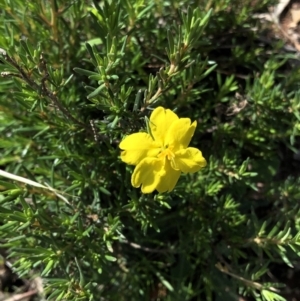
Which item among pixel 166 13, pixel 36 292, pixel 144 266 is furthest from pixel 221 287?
pixel 166 13

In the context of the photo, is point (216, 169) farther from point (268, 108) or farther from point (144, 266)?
point (144, 266)

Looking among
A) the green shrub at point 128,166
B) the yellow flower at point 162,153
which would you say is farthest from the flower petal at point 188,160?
the green shrub at point 128,166

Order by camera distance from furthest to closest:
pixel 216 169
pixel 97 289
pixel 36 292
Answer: pixel 36 292 → pixel 97 289 → pixel 216 169

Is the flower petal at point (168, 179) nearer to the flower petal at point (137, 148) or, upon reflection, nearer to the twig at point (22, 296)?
the flower petal at point (137, 148)

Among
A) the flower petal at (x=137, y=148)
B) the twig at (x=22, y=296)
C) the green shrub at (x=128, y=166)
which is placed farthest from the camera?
the twig at (x=22, y=296)

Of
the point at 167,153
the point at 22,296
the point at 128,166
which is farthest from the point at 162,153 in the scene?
the point at 22,296

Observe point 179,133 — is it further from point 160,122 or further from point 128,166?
point 128,166
